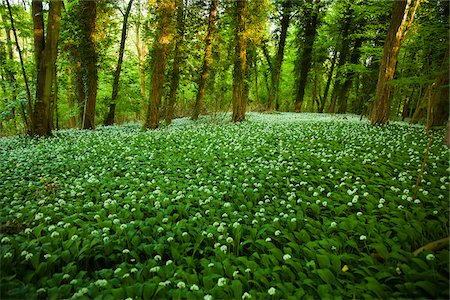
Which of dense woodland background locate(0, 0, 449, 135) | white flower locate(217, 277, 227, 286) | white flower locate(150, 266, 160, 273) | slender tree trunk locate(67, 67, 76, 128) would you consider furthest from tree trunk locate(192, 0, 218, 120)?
white flower locate(217, 277, 227, 286)

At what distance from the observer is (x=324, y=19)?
2375 cm

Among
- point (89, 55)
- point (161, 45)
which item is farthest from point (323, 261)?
point (89, 55)

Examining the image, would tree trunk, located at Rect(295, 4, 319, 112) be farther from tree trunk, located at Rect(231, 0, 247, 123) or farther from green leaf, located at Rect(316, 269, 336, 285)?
green leaf, located at Rect(316, 269, 336, 285)

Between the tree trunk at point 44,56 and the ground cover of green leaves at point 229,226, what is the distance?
388 centimetres

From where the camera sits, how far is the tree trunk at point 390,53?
34.5 ft

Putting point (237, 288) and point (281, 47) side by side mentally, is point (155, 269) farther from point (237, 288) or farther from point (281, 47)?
point (281, 47)

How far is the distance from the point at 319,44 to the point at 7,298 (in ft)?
84.4

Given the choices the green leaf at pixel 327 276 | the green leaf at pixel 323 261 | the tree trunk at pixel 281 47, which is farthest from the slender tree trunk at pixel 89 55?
the green leaf at pixel 327 276

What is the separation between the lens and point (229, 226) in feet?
13.3

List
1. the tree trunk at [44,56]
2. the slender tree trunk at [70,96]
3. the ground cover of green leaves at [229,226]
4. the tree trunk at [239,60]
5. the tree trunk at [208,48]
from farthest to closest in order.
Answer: the tree trunk at [208,48]
the slender tree trunk at [70,96]
the tree trunk at [239,60]
the tree trunk at [44,56]
the ground cover of green leaves at [229,226]

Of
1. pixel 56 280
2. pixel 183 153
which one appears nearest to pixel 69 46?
pixel 183 153

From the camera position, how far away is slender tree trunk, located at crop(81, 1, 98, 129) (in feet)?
44.8

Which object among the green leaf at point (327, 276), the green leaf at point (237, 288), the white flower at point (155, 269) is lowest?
the white flower at point (155, 269)

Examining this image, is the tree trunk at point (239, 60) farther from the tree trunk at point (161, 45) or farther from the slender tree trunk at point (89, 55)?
the slender tree trunk at point (89, 55)
